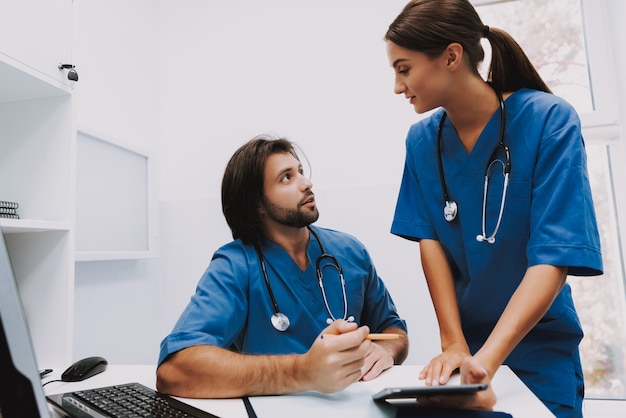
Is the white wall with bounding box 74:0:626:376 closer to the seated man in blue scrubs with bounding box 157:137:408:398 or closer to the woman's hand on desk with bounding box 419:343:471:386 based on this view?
the seated man in blue scrubs with bounding box 157:137:408:398

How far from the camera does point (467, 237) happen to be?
1112 millimetres

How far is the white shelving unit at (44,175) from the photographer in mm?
1206

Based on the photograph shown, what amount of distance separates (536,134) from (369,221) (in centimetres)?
108

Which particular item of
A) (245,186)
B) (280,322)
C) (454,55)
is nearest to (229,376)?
(280,322)

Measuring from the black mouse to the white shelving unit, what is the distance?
9cm

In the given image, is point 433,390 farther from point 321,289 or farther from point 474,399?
point 321,289

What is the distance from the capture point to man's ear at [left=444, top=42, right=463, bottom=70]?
103 cm

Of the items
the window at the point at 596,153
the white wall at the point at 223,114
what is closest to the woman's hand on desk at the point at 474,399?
the white wall at the point at 223,114

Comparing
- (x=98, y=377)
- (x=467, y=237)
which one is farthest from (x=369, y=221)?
(x=98, y=377)

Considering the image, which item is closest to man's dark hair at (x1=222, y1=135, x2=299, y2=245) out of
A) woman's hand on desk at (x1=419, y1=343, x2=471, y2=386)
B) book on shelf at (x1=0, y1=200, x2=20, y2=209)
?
book on shelf at (x1=0, y1=200, x2=20, y2=209)

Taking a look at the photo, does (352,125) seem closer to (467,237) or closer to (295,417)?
(467,237)

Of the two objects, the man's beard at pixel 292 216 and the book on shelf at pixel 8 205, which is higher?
the book on shelf at pixel 8 205

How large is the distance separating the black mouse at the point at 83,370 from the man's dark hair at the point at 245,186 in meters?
0.47

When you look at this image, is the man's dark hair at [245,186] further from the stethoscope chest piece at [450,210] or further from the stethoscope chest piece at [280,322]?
the stethoscope chest piece at [450,210]
